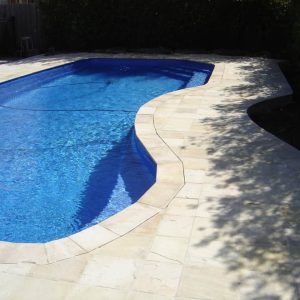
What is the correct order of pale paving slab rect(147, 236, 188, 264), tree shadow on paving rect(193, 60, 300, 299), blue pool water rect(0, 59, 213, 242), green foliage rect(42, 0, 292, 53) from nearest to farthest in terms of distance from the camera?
1. tree shadow on paving rect(193, 60, 300, 299)
2. pale paving slab rect(147, 236, 188, 264)
3. blue pool water rect(0, 59, 213, 242)
4. green foliage rect(42, 0, 292, 53)

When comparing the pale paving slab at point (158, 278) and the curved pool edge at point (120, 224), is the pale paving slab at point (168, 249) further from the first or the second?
the curved pool edge at point (120, 224)

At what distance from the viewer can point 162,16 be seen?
15.7m

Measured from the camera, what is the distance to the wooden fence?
16562 millimetres

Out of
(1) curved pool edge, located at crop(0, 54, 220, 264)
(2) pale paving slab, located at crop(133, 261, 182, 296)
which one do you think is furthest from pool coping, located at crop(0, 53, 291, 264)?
(2) pale paving slab, located at crop(133, 261, 182, 296)

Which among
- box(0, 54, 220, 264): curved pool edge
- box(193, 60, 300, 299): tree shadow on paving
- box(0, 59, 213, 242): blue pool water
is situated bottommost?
box(0, 59, 213, 242): blue pool water

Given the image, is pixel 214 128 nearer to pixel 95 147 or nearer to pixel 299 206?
pixel 95 147

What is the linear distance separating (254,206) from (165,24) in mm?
12609

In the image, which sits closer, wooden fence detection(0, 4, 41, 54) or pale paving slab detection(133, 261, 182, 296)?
pale paving slab detection(133, 261, 182, 296)

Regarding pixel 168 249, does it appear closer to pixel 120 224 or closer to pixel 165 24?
pixel 120 224

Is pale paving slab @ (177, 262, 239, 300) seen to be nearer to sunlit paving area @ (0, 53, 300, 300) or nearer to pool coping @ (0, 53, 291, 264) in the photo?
sunlit paving area @ (0, 53, 300, 300)

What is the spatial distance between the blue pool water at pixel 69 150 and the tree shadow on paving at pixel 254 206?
4.03 feet

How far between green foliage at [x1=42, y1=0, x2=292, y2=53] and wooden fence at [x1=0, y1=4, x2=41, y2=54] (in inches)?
25.1

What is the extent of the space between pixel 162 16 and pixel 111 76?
3791 millimetres

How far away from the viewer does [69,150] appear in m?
7.34
